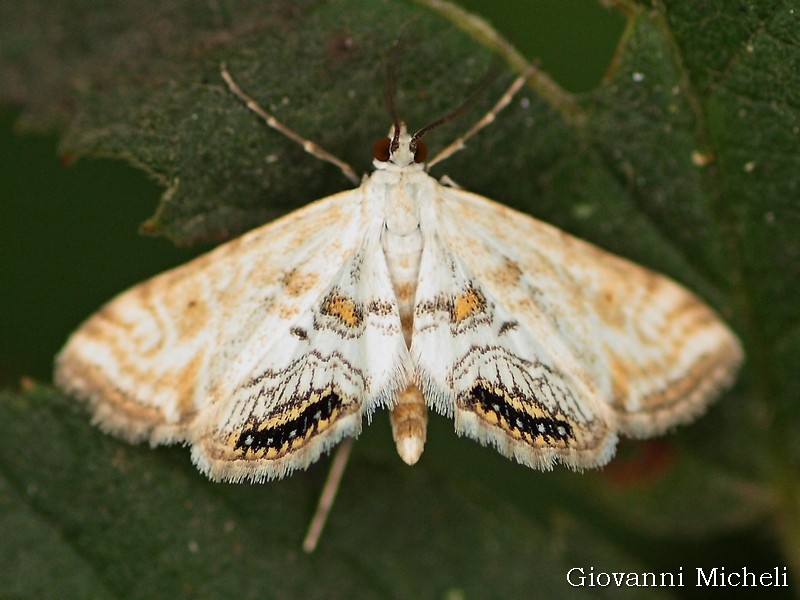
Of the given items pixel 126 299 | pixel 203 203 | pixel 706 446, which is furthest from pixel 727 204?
pixel 126 299

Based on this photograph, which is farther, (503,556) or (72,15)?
(503,556)

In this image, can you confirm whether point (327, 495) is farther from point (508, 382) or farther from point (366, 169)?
point (366, 169)

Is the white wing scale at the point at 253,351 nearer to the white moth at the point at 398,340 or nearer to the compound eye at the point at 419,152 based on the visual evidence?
the white moth at the point at 398,340

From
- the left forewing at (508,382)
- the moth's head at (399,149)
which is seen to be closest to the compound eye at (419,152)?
the moth's head at (399,149)

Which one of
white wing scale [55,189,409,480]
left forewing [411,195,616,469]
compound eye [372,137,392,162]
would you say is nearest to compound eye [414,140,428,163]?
compound eye [372,137,392,162]

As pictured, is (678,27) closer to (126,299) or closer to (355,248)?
(355,248)

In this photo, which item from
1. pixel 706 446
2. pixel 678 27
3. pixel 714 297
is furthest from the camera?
pixel 706 446

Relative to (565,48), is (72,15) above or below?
below

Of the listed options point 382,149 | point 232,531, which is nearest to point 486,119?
point 382,149

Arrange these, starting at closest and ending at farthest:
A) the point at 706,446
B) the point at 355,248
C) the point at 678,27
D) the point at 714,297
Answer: the point at 678,27 → the point at 355,248 → the point at 714,297 → the point at 706,446
